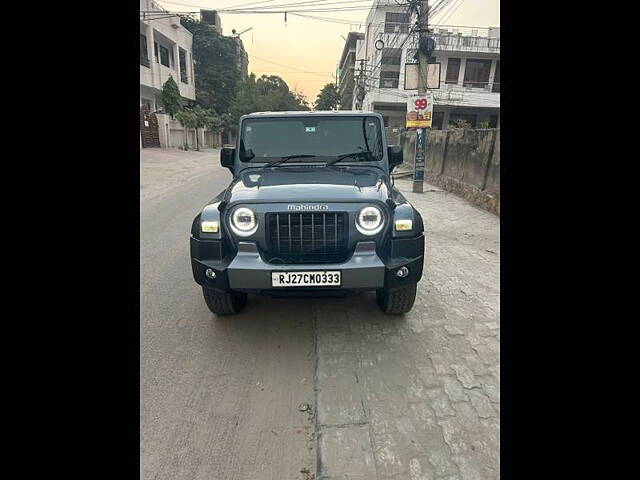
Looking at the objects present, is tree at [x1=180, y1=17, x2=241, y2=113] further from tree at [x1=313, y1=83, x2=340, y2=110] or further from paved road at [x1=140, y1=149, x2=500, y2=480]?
paved road at [x1=140, y1=149, x2=500, y2=480]

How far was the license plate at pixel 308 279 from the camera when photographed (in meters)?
2.66

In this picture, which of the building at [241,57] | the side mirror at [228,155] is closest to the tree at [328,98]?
the building at [241,57]

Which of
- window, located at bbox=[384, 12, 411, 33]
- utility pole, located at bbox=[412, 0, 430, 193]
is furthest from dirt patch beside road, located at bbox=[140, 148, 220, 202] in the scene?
window, located at bbox=[384, 12, 411, 33]

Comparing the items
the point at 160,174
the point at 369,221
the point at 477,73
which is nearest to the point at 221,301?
the point at 369,221

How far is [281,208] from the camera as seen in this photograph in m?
2.77

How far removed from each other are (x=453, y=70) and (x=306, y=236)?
126 ft

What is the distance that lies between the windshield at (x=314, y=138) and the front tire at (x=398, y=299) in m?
1.47

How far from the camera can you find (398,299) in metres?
3.17

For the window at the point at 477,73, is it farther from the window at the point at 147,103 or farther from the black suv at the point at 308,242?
the black suv at the point at 308,242

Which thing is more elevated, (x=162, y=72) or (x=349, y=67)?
(x=349, y=67)

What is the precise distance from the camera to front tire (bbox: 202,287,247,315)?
3.14 m

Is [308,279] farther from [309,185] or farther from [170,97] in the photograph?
[170,97]
